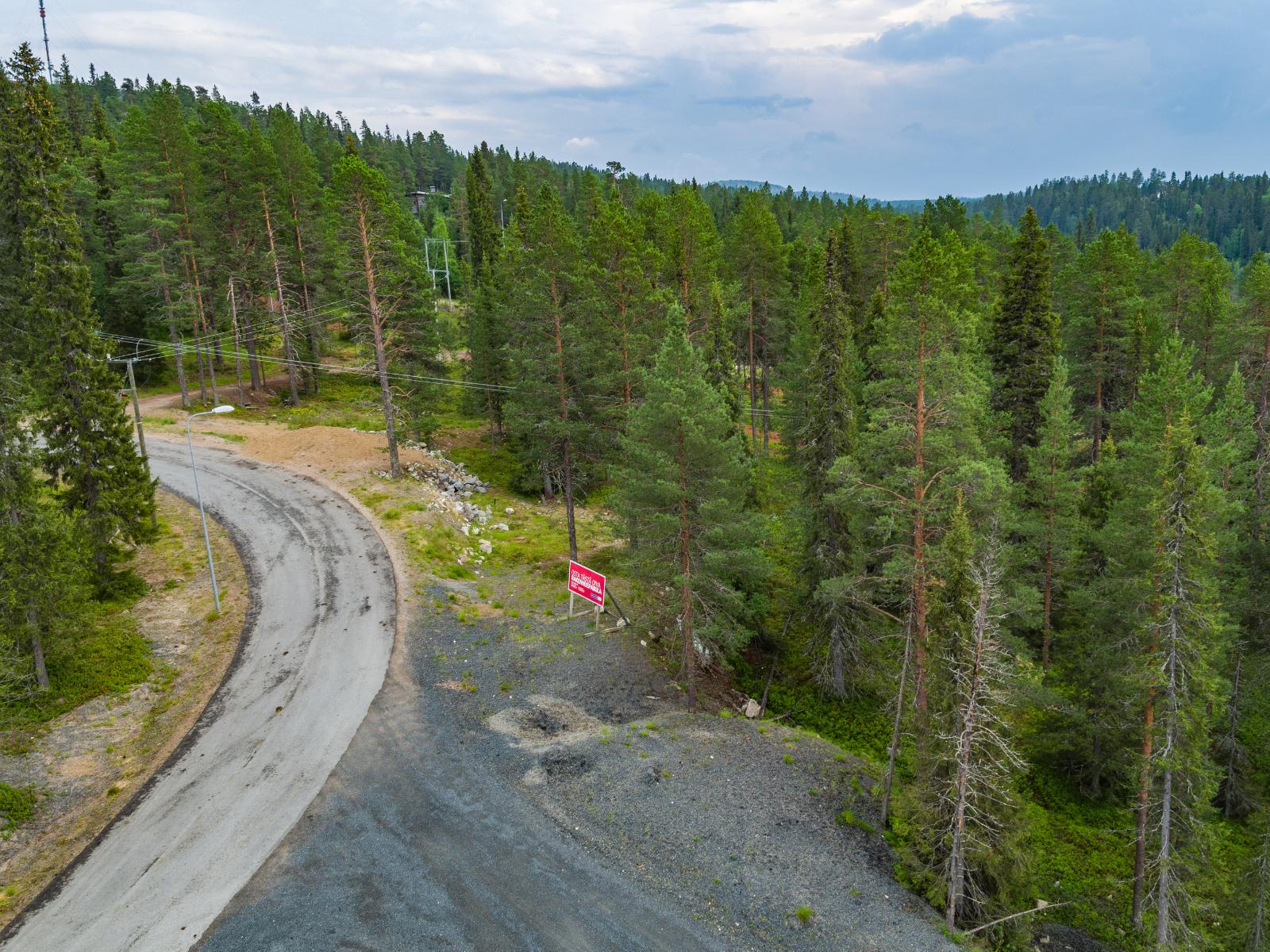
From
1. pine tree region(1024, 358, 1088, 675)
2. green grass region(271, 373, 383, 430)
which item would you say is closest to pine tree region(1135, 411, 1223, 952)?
pine tree region(1024, 358, 1088, 675)

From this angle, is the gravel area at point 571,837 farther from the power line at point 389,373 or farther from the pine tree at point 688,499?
the power line at point 389,373

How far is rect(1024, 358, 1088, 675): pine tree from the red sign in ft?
48.3

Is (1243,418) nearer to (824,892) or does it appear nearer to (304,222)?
(824,892)

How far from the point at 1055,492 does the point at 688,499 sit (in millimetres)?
13892

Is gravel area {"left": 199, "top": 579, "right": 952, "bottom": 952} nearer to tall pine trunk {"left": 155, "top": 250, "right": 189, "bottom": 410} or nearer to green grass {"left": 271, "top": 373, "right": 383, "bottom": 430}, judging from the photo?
green grass {"left": 271, "top": 373, "right": 383, "bottom": 430}

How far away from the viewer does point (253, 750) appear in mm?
19656

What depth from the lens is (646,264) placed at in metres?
35.6

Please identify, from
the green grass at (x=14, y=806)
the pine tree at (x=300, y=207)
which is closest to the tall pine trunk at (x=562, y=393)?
the green grass at (x=14, y=806)

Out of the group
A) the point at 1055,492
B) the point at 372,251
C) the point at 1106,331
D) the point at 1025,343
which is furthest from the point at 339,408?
the point at 1106,331

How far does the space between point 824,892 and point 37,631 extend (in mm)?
21346

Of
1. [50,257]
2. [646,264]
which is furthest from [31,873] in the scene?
[646,264]

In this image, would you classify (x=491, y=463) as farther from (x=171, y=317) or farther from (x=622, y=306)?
(x=171, y=317)

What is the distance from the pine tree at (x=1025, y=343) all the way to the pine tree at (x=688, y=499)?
53.7 ft

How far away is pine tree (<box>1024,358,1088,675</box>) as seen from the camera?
84.3ft
